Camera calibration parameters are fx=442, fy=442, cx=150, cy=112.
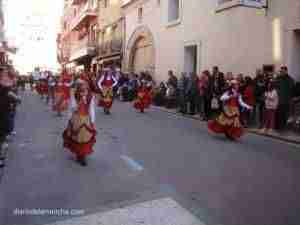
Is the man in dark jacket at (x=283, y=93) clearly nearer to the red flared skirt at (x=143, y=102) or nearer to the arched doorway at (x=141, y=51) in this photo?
the red flared skirt at (x=143, y=102)

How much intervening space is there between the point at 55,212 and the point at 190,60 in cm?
1810

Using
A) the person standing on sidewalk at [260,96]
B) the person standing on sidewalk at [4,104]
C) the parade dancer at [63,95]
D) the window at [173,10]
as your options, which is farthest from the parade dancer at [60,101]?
the window at [173,10]

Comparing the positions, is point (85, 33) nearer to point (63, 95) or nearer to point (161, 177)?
point (63, 95)

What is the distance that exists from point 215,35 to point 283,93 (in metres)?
7.47

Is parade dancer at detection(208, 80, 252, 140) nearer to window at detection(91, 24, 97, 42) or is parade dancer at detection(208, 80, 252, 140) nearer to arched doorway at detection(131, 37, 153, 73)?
arched doorway at detection(131, 37, 153, 73)

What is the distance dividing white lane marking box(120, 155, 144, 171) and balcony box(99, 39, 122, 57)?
86.9ft

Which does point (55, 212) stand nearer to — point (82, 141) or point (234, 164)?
point (82, 141)

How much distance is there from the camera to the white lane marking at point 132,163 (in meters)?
7.39

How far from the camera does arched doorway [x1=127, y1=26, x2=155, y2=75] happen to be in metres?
27.7

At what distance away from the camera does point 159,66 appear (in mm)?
25734

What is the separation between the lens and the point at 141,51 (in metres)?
30.0

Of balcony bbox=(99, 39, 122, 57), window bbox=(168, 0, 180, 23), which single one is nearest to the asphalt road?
window bbox=(168, 0, 180, 23)

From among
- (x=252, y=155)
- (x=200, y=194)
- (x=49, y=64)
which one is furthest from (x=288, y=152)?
(x=49, y=64)

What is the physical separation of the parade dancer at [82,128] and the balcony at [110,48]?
26.6 m
